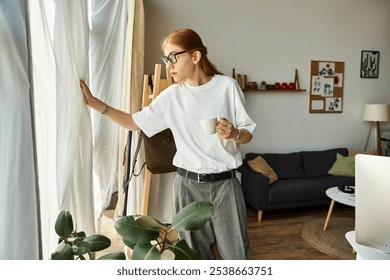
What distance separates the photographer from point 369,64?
4277mm

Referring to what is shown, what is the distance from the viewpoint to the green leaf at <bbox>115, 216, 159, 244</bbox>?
0.72 m

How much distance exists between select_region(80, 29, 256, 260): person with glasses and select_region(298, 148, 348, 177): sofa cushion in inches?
103

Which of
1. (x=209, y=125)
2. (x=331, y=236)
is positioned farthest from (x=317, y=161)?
(x=209, y=125)

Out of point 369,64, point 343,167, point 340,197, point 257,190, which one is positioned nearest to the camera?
point 340,197

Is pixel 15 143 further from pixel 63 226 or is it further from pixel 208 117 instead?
pixel 208 117

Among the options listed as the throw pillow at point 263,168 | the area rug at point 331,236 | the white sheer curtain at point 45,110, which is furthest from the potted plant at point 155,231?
the throw pillow at point 263,168

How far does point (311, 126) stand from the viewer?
4.09 m

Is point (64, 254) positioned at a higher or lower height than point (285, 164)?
higher

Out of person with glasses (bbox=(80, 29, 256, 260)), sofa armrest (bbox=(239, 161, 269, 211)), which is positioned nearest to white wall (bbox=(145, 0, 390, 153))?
sofa armrest (bbox=(239, 161, 269, 211))

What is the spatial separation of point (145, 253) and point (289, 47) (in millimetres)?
3682

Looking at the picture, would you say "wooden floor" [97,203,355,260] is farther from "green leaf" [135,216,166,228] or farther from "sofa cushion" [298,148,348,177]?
"green leaf" [135,216,166,228]
